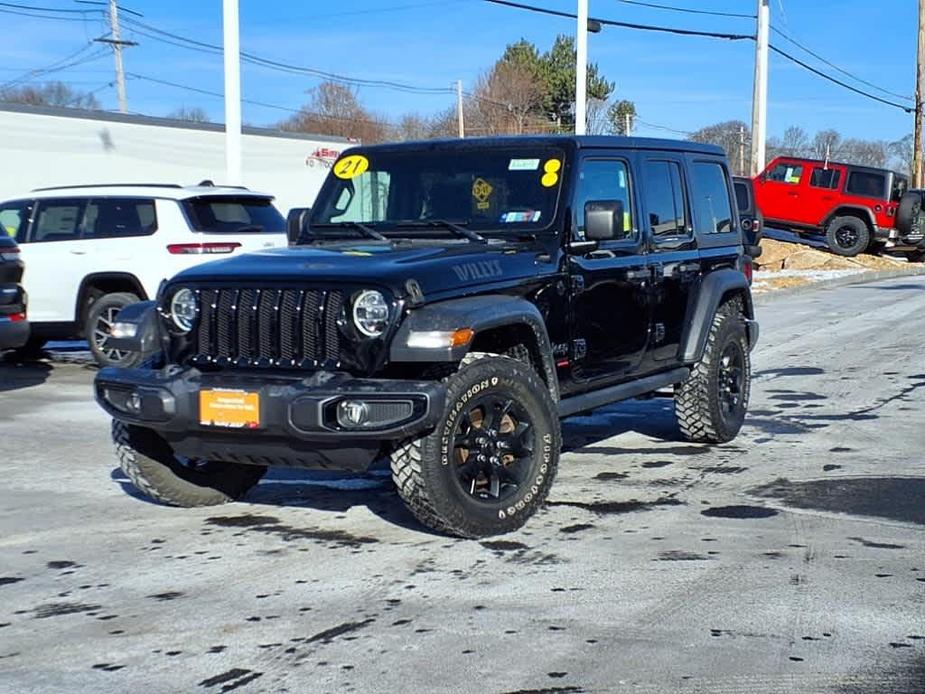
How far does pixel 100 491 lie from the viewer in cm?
694

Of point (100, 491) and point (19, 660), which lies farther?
point (100, 491)

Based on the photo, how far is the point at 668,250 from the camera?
293 inches

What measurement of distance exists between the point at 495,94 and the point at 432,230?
2431 inches

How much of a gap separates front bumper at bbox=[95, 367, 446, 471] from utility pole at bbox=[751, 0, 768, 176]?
91.9 ft

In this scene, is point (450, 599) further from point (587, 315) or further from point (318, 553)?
point (587, 315)

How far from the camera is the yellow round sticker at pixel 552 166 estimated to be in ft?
21.5

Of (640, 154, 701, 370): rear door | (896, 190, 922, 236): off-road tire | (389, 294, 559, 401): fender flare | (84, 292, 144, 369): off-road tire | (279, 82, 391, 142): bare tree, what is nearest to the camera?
(389, 294, 559, 401): fender flare

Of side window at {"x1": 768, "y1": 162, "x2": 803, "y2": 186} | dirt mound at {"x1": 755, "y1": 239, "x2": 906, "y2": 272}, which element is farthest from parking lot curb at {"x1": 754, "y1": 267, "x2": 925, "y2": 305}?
side window at {"x1": 768, "y1": 162, "x2": 803, "y2": 186}

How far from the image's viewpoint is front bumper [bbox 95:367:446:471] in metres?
5.09

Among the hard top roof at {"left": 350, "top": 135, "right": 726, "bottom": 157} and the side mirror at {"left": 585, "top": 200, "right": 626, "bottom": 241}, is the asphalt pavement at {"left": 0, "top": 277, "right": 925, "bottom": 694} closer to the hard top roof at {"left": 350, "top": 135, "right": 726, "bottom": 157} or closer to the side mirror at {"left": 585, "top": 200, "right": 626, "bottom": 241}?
the side mirror at {"left": 585, "top": 200, "right": 626, "bottom": 241}

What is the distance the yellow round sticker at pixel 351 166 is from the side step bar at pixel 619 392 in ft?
6.22

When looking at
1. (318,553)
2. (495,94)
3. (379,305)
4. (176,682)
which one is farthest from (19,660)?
(495,94)

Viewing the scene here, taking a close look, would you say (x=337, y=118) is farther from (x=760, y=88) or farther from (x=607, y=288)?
(x=607, y=288)

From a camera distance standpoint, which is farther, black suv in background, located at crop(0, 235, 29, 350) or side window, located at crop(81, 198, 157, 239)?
side window, located at crop(81, 198, 157, 239)
